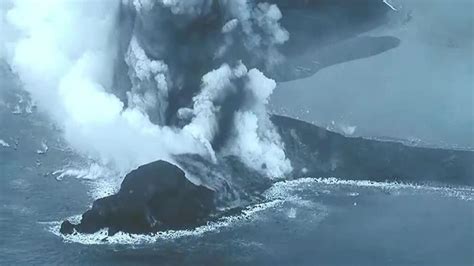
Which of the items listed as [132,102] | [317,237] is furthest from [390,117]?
[132,102]

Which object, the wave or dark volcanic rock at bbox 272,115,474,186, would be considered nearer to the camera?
the wave

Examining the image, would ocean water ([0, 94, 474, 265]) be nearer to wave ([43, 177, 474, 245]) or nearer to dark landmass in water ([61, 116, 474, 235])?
wave ([43, 177, 474, 245])

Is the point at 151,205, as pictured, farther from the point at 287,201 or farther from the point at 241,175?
the point at 287,201

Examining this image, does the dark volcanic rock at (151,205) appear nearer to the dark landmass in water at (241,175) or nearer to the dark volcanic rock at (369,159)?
the dark landmass in water at (241,175)

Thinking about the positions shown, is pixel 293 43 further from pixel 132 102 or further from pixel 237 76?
pixel 132 102

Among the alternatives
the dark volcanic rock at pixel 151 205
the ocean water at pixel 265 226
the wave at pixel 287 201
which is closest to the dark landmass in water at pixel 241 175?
the dark volcanic rock at pixel 151 205

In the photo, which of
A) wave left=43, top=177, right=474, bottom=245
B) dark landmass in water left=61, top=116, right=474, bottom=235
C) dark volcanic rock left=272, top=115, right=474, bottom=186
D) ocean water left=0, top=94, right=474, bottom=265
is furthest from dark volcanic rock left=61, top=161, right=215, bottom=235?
dark volcanic rock left=272, top=115, right=474, bottom=186
